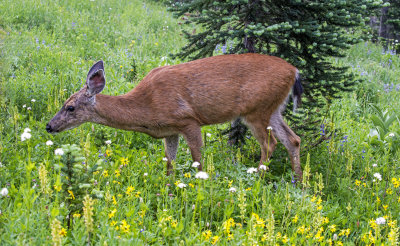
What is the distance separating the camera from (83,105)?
539 centimetres

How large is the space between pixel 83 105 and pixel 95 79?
0.34 metres

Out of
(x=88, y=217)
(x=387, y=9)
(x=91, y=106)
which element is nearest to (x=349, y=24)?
(x=91, y=106)

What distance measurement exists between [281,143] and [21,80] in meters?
4.03

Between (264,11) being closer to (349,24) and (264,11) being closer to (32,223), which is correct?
(349,24)

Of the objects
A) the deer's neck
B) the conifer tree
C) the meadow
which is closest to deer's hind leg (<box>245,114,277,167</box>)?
the meadow

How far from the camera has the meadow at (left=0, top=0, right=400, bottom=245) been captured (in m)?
3.53

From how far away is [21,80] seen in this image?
272 inches

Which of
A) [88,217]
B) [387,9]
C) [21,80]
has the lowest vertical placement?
[387,9]

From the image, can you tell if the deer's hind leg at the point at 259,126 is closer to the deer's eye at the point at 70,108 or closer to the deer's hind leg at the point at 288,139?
the deer's hind leg at the point at 288,139

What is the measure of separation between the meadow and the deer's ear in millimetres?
699

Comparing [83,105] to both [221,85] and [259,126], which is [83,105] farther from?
[259,126]

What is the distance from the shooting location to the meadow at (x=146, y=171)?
3.53 metres

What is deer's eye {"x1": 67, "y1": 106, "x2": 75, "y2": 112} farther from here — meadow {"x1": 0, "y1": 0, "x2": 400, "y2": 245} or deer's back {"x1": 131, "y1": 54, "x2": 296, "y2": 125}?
deer's back {"x1": 131, "y1": 54, "x2": 296, "y2": 125}

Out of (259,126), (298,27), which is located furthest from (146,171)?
(298,27)
